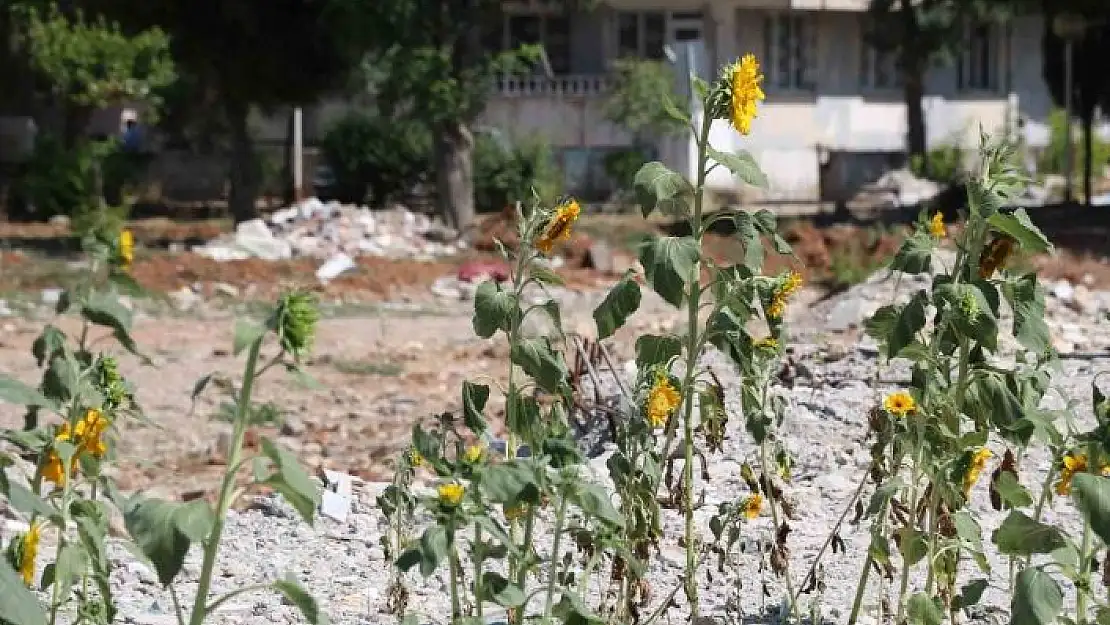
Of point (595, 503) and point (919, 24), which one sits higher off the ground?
point (919, 24)

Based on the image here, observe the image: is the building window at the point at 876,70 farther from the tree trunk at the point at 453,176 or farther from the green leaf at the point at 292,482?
the green leaf at the point at 292,482

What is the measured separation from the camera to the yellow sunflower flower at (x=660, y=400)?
3.55 meters

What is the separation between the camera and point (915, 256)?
3900 mm

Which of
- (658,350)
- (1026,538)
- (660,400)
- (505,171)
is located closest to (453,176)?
(505,171)

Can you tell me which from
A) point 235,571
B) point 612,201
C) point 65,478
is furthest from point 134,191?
point 65,478

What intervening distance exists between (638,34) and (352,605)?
31.2 m

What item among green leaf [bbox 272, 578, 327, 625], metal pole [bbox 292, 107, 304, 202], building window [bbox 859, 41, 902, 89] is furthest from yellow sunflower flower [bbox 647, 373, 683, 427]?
building window [bbox 859, 41, 902, 89]

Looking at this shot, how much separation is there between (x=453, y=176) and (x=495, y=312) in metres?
20.7

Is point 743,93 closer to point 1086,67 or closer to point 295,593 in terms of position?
point 295,593

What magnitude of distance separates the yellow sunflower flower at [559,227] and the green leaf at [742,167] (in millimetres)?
290

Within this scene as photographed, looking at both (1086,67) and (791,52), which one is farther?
(791,52)

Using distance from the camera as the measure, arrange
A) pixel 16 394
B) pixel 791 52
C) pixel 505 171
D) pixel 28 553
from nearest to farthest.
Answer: pixel 16 394 < pixel 28 553 < pixel 505 171 < pixel 791 52

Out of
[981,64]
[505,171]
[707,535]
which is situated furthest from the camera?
[981,64]

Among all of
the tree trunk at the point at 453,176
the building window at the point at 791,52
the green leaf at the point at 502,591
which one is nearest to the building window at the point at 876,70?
the building window at the point at 791,52
